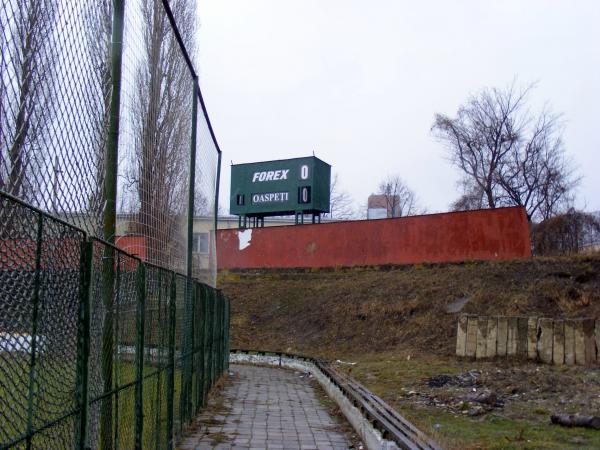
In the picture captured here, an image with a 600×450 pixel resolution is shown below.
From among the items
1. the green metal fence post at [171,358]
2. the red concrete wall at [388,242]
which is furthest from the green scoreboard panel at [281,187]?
the green metal fence post at [171,358]

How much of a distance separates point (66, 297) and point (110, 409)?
4.71 feet

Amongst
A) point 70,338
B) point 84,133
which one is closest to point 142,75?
point 84,133

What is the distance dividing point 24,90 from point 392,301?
18.4 meters

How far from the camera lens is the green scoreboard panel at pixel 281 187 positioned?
28.6 m

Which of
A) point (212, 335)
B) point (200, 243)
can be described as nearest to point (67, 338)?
point (200, 243)

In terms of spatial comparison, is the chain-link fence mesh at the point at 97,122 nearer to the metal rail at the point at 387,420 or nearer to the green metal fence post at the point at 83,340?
the green metal fence post at the point at 83,340

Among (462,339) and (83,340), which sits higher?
(83,340)

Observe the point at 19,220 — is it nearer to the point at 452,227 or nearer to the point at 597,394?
the point at 597,394

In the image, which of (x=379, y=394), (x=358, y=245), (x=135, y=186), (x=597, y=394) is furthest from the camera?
(x=358, y=245)

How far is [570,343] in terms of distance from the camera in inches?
483

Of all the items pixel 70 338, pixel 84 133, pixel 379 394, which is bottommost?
pixel 379 394

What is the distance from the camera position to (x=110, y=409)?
13.3 feet

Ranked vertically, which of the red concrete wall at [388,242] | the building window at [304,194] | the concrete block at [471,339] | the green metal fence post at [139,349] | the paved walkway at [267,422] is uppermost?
the building window at [304,194]

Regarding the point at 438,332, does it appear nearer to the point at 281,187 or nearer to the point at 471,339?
the point at 471,339
